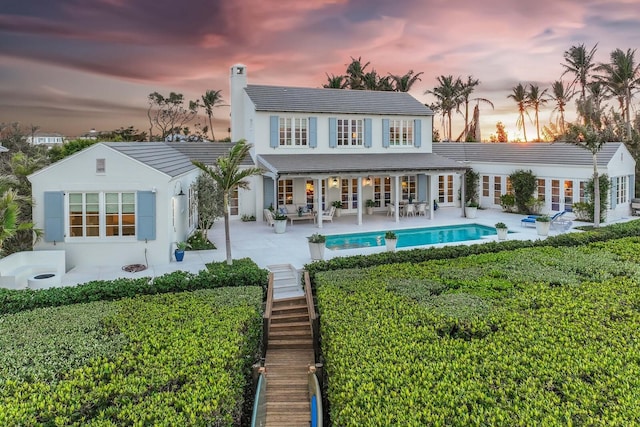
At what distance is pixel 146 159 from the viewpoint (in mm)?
16109

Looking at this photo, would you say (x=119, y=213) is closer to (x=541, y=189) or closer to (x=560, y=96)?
(x=541, y=189)

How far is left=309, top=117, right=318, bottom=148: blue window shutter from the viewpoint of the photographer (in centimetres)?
2612

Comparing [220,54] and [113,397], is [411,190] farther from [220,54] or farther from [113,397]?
[113,397]

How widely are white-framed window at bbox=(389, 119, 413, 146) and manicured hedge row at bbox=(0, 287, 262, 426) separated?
70.8 feet

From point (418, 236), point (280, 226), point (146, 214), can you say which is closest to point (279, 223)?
point (280, 226)

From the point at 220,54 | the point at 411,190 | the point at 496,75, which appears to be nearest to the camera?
the point at 220,54

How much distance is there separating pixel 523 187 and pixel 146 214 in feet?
72.3

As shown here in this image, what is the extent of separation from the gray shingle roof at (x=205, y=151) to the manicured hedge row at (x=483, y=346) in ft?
54.3

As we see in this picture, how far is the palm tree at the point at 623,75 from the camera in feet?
125

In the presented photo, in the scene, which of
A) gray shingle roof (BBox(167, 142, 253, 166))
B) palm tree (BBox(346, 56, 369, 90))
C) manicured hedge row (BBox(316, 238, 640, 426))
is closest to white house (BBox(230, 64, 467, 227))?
gray shingle roof (BBox(167, 142, 253, 166))

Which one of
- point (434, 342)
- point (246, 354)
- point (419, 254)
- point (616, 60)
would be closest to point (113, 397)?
point (246, 354)

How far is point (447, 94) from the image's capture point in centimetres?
5100

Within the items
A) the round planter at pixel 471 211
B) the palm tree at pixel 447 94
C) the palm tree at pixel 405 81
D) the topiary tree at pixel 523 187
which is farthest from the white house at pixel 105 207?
the palm tree at pixel 447 94

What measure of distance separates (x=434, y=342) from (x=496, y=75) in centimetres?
4569
